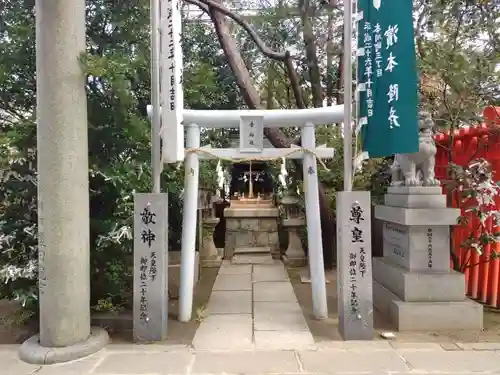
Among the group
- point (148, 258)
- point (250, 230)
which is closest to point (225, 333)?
point (148, 258)

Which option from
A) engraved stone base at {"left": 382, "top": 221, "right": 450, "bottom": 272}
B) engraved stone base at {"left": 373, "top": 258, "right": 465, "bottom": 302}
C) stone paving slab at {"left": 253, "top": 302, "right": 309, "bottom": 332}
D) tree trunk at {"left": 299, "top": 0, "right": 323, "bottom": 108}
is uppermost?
tree trunk at {"left": 299, "top": 0, "right": 323, "bottom": 108}

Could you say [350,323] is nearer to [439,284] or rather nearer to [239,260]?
[439,284]

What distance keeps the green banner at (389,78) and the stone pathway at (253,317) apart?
93.3 inches

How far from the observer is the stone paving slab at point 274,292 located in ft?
21.9

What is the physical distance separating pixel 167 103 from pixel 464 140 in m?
4.66

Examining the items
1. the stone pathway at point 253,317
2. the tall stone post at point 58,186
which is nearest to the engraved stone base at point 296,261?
the stone pathway at point 253,317

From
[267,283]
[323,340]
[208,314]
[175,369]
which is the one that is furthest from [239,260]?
[175,369]

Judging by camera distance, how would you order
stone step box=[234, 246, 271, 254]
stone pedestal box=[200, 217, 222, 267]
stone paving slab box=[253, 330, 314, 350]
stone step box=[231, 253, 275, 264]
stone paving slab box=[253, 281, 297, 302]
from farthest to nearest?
stone step box=[234, 246, 271, 254] < stone step box=[231, 253, 275, 264] < stone pedestal box=[200, 217, 222, 267] < stone paving slab box=[253, 281, 297, 302] < stone paving slab box=[253, 330, 314, 350]

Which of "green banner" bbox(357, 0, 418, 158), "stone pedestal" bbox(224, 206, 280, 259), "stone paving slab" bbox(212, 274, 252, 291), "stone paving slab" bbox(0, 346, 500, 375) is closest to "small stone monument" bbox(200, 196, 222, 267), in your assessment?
"stone pedestal" bbox(224, 206, 280, 259)

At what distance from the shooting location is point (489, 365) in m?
4.08

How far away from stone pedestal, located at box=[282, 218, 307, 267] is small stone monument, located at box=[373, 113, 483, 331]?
384 cm

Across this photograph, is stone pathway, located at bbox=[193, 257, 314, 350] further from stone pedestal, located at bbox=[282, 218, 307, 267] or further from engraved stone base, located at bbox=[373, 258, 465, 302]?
engraved stone base, located at bbox=[373, 258, 465, 302]

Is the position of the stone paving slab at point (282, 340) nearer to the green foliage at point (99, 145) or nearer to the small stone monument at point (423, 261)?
the small stone monument at point (423, 261)

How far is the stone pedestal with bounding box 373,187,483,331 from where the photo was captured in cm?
507
